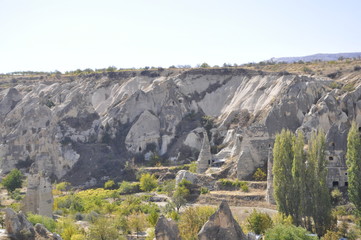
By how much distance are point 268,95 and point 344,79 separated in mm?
8882

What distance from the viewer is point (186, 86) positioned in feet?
230

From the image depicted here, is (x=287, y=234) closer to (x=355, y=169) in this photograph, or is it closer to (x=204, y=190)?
(x=355, y=169)

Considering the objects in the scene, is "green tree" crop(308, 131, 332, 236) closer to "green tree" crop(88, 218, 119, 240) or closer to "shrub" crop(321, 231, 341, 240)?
"shrub" crop(321, 231, 341, 240)

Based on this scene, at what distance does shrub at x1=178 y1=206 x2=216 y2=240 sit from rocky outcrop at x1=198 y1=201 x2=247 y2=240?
3.16m

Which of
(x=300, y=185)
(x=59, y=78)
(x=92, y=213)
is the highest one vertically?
(x=59, y=78)

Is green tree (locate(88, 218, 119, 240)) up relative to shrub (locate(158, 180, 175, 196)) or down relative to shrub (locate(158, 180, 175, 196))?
up

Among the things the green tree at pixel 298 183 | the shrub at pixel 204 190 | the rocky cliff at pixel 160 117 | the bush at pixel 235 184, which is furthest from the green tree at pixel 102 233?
the rocky cliff at pixel 160 117

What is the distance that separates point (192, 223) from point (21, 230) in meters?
9.36

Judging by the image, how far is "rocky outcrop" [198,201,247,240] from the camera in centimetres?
2042

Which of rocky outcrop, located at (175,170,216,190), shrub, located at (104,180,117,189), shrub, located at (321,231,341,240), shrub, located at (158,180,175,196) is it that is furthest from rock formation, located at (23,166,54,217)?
shrub, located at (321,231,341,240)

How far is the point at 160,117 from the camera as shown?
6369 centimetres

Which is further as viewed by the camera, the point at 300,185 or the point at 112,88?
the point at 112,88

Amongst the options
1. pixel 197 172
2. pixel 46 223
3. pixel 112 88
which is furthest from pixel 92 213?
pixel 112 88

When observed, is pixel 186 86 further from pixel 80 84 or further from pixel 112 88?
pixel 80 84
